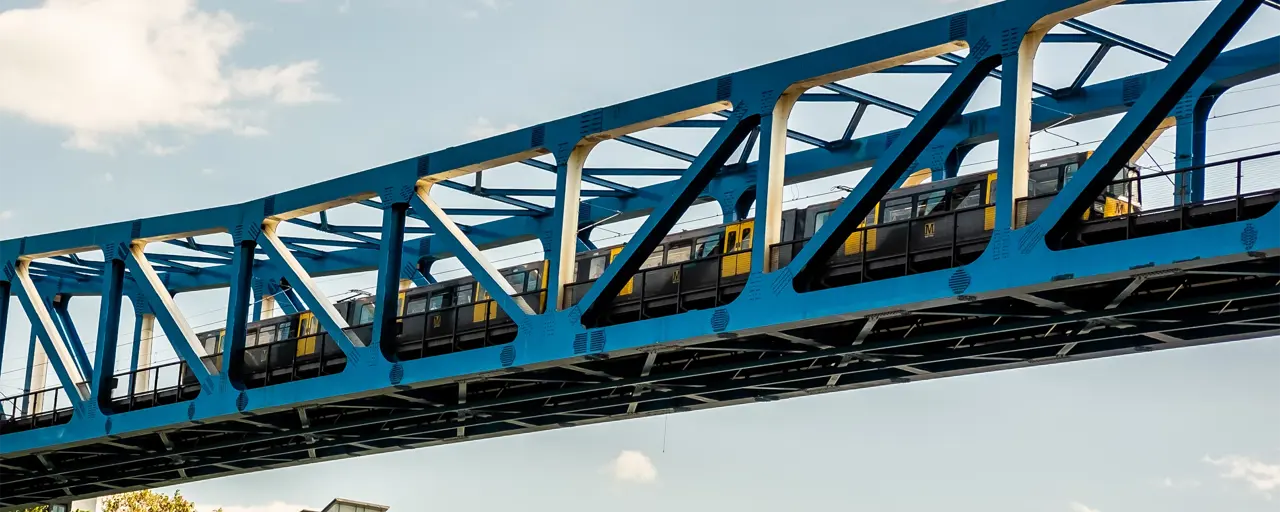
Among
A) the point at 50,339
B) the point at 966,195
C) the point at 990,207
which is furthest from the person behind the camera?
the point at 50,339

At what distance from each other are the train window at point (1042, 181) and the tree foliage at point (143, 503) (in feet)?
167

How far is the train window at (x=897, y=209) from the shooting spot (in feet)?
114

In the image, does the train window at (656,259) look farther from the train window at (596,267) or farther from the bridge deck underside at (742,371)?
the bridge deck underside at (742,371)

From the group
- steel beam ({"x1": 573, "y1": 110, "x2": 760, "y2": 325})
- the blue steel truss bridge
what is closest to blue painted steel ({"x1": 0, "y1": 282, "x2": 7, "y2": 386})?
the blue steel truss bridge

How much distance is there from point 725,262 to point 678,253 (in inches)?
161

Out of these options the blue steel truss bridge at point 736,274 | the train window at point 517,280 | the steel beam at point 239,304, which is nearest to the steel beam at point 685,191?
the blue steel truss bridge at point 736,274

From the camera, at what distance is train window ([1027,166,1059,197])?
33338 mm

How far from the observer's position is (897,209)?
3500cm

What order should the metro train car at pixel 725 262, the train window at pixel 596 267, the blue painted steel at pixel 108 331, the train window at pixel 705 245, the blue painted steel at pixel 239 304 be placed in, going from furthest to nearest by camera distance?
the blue painted steel at pixel 108 331 < the blue painted steel at pixel 239 304 < the train window at pixel 596 267 < the train window at pixel 705 245 < the metro train car at pixel 725 262

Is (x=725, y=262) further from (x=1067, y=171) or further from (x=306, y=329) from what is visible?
(x=306, y=329)

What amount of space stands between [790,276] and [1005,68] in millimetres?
5114

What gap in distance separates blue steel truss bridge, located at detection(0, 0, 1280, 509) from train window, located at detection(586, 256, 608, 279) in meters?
0.06

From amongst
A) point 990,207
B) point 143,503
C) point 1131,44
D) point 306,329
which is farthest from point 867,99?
point 143,503

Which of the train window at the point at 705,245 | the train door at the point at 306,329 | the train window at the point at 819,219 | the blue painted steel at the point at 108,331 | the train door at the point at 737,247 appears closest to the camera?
the train door at the point at 737,247
